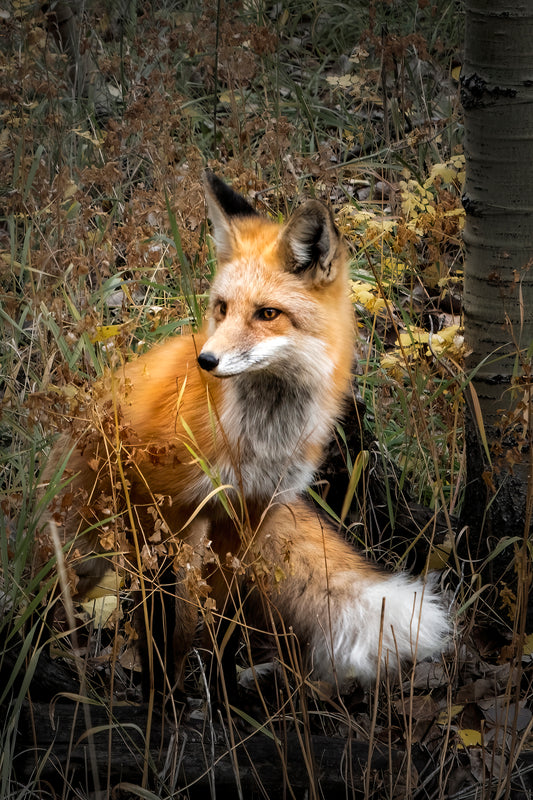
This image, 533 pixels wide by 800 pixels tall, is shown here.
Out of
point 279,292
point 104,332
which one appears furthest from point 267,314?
point 104,332

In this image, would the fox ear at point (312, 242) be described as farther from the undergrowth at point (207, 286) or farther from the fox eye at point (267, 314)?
the undergrowth at point (207, 286)

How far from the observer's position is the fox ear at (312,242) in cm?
228

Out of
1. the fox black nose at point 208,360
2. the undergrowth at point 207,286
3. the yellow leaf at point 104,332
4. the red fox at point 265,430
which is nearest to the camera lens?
the fox black nose at point 208,360

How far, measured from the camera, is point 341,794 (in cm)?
226

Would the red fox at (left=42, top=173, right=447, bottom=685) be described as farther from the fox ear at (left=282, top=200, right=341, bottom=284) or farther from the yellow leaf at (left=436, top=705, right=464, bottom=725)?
the yellow leaf at (left=436, top=705, right=464, bottom=725)

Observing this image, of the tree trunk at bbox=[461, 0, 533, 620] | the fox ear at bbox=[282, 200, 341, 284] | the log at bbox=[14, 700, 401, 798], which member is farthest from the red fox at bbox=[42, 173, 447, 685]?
the tree trunk at bbox=[461, 0, 533, 620]

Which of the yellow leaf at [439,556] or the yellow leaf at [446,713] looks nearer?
the yellow leaf at [446,713]

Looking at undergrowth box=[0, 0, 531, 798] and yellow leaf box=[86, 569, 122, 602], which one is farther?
yellow leaf box=[86, 569, 122, 602]

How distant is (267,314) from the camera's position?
7.77 ft

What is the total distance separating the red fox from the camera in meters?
2.36

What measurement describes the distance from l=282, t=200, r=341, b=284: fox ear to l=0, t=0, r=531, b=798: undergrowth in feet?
1.50

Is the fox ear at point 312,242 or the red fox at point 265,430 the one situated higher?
the fox ear at point 312,242

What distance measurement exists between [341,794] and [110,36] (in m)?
6.80

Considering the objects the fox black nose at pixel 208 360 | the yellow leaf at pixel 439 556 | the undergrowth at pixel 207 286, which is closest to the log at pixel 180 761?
the undergrowth at pixel 207 286
